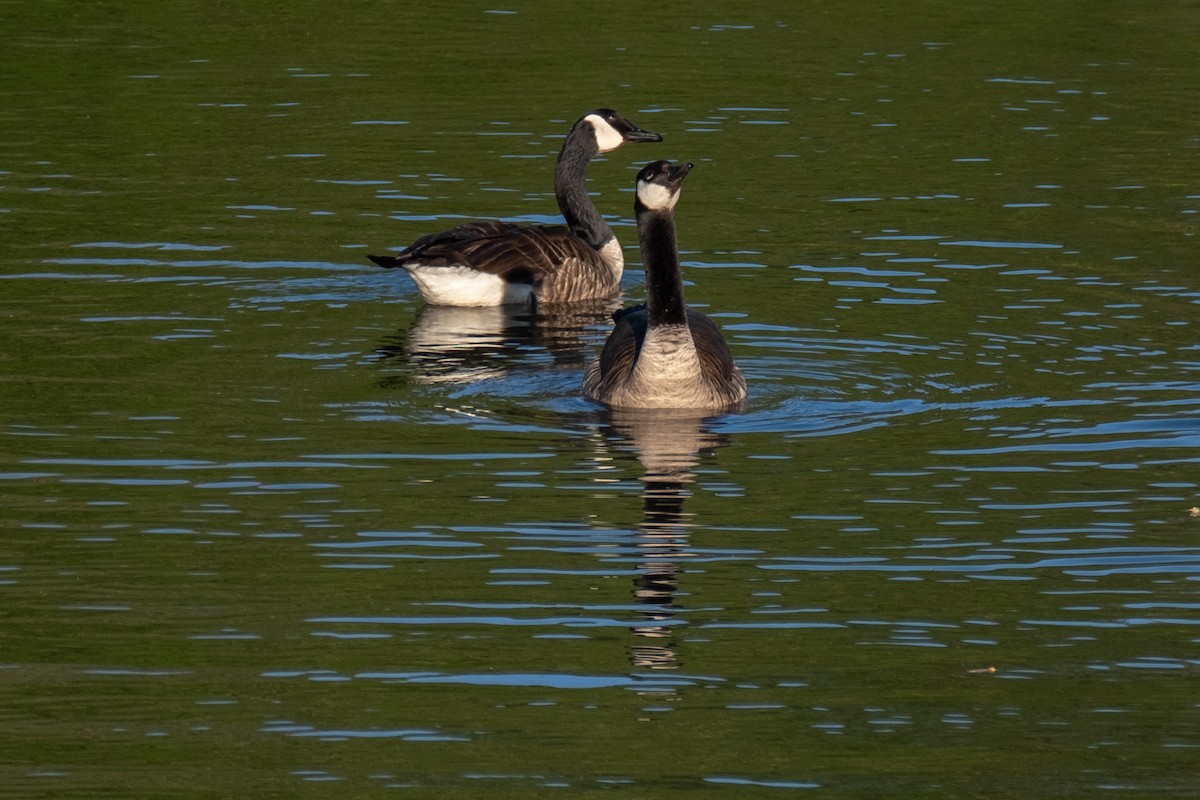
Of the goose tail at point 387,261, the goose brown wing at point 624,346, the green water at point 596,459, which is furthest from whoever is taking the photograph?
the goose tail at point 387,261

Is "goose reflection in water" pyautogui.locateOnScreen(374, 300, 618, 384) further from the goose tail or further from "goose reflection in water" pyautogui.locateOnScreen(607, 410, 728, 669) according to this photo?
"goose reflection in water" pyautogui.locateOnScreen(607, 410, 728, 669)

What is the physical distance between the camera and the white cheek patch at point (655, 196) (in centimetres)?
1606

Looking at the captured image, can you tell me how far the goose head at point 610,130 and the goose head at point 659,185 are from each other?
7.06 m

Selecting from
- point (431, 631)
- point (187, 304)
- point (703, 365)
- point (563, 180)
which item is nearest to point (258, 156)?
point (563, 180)

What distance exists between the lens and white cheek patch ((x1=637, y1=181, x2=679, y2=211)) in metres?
16.1

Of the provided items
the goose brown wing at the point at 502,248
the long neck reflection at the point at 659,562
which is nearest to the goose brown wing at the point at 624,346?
the long neck reflection at the point at 659,562

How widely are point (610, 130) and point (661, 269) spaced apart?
745 cm

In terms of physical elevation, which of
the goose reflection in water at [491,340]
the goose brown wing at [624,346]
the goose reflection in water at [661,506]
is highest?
the goose brown wing at [624,346]

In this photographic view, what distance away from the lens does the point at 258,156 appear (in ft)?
86.6

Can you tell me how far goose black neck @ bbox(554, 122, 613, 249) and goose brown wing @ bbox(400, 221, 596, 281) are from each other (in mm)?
854

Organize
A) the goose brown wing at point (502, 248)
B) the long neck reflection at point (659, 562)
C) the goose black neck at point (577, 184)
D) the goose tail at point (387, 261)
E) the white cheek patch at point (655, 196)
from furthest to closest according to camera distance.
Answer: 1. the goose black neck at point (577, 184)
2. the goose brown wing at point (502, 248)
3. the goose tail at point (387, 261)
4. the white cheek patch at point (655, 196)
5. the long neck reflection at point (659, 562)

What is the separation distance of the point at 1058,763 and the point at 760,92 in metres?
22.0

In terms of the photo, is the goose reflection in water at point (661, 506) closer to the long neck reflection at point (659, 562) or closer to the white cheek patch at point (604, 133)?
the long neck reflection at point (659, 562)

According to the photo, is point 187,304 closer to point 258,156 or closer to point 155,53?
point 258,156
